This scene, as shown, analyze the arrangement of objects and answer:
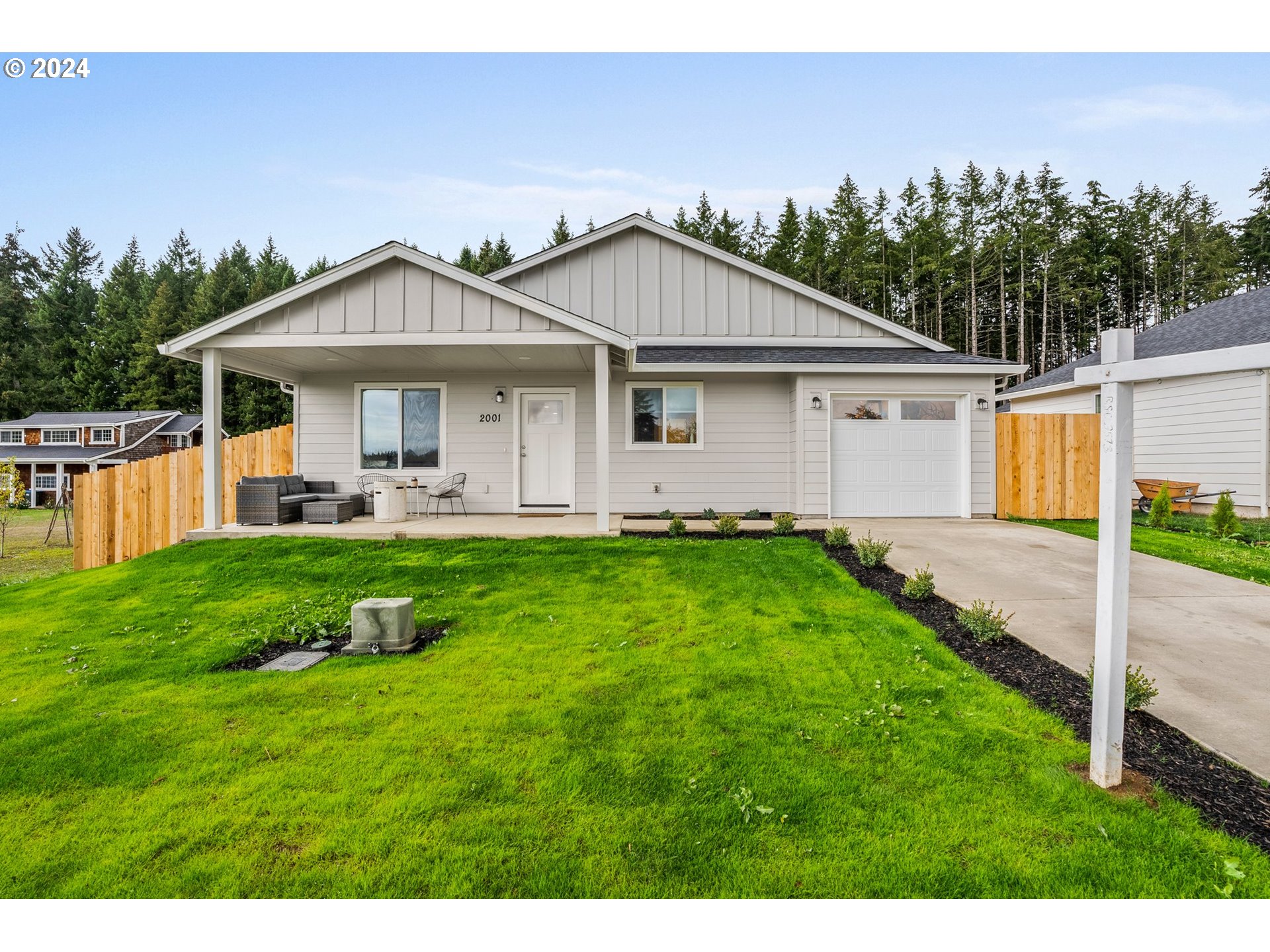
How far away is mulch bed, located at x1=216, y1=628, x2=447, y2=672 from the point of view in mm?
3816

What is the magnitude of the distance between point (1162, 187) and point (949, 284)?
12213 millimetres

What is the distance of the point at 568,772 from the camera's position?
2.41 metres

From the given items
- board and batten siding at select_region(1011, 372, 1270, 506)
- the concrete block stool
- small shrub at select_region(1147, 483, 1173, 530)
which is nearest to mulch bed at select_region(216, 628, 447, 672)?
the concrete block stool

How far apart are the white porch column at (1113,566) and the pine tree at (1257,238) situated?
36809 millimetres

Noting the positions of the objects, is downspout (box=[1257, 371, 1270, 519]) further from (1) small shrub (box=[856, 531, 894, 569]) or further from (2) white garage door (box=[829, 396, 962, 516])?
(1) small shrub (box=[856, 531, 894, 569])

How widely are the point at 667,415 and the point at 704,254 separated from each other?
3550mm

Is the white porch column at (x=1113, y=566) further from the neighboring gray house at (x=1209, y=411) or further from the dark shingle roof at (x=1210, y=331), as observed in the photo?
the dark shingle roof at (x=1210, y=331)

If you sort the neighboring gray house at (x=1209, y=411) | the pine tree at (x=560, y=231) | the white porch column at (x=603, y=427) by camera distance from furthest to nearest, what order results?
the pine tree at (x=560, y=231) → the neighboring gray house at (x=1209, y=411) → the white porch column at (x=603, y=427)

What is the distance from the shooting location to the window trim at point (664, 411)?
9391mm

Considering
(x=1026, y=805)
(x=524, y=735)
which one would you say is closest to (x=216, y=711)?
(x=524, y=735)

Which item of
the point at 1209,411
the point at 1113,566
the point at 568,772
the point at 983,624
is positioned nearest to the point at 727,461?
the point at 983,624

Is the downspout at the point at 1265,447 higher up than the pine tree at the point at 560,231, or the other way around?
the pine tree at the point at 560,231

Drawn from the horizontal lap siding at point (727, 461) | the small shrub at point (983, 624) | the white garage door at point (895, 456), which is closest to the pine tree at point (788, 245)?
the white garage door at point (895, 456)
